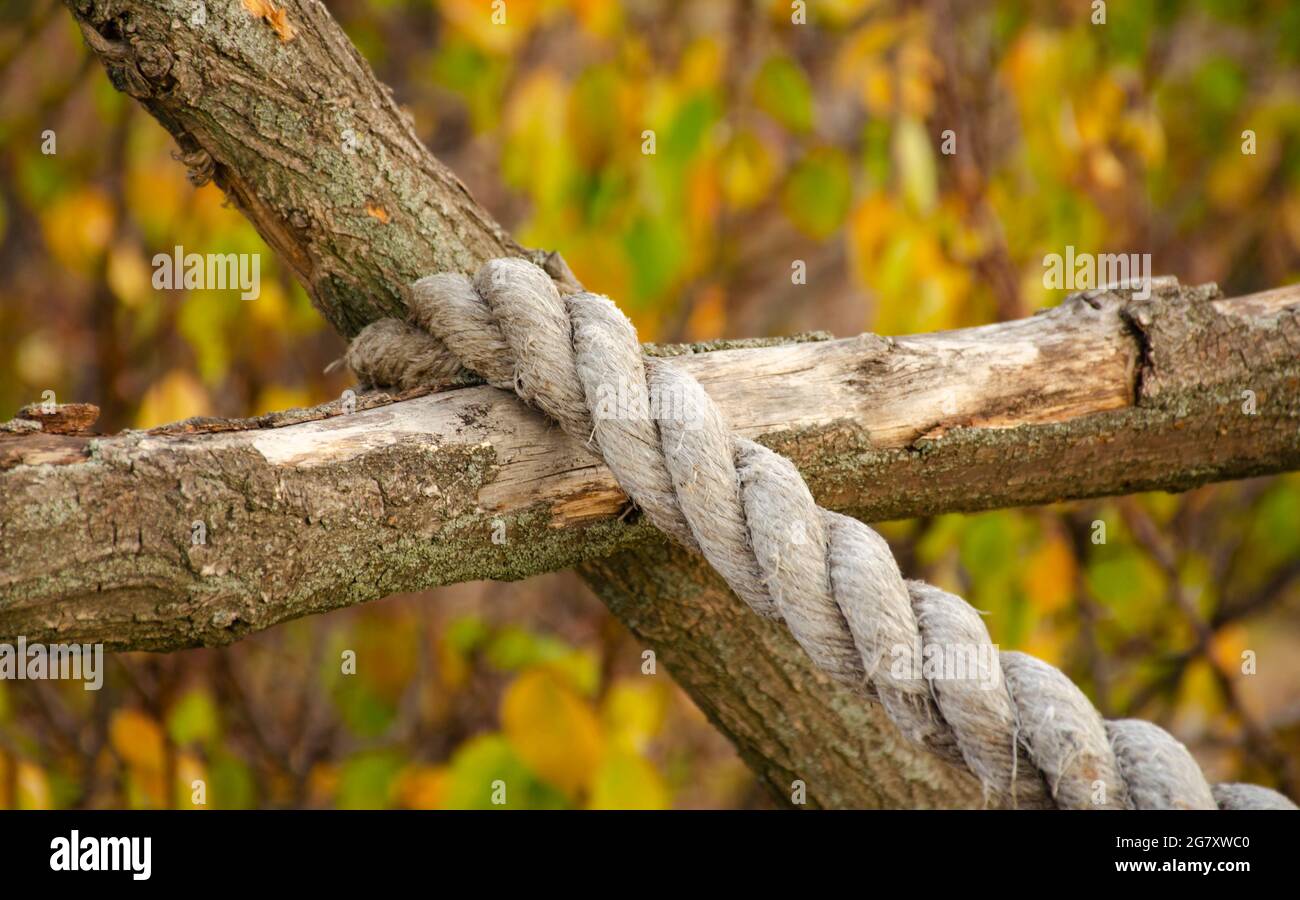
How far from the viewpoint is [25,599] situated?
1.90 feet

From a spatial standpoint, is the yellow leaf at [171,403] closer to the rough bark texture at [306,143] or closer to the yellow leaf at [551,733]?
the yellow leaf at [551,733]

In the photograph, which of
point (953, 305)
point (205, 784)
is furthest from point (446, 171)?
point (205, 784)

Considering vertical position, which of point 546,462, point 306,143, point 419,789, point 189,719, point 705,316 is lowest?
point 419,789

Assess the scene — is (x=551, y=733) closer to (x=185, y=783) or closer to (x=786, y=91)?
(x=185, y=783)

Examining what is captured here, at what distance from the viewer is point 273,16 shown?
2.38ft

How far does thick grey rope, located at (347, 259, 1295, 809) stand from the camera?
2.10 ft

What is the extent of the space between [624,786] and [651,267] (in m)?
0.65

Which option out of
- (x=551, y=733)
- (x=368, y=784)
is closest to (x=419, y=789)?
(x=368, y=784)

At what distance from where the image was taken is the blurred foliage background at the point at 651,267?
153cm

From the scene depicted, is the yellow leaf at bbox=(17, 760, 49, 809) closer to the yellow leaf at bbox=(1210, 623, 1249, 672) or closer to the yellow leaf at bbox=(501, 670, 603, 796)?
the yellow leaf at bbox=(501, 670, 603, 796)

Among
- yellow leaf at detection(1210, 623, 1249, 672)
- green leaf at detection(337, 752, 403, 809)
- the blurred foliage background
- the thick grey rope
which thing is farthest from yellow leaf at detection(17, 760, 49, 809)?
yellow leaf at detection(1210, 623, 1249, 672)

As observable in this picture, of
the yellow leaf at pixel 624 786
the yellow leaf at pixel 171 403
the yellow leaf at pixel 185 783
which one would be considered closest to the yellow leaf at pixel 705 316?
the yellow leaf at pixel 171 403

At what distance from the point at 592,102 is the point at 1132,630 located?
51.5 inches

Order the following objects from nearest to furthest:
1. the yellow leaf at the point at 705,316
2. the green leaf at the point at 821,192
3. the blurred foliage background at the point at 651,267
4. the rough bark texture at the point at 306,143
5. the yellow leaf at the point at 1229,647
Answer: the rough bark texture at the point at 306,143
the blurred foliage background at the point at 651,267
the green leaf at the point at 821,192
the yellow leaf at the point at 1229,647
the yellow leaf at the point at 705,316
